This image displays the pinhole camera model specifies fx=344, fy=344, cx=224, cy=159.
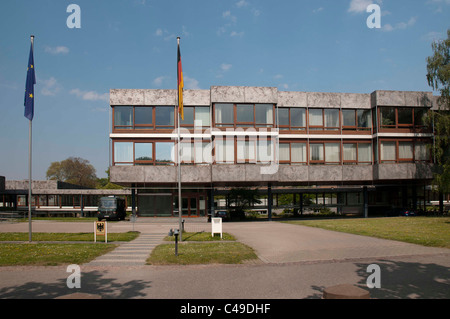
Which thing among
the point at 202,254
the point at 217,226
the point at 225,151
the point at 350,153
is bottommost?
the point at 202,254

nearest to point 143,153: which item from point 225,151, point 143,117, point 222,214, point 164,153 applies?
point 164,153

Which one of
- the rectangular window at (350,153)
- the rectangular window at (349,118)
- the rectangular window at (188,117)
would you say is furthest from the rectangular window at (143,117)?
the rectangular window at (350,153)

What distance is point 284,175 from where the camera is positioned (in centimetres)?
2909

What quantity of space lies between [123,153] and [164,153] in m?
3.38

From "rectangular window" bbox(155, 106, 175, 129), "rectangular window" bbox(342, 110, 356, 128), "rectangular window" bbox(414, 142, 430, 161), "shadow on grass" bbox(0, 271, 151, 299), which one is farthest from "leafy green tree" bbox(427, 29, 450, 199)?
"shadow on grass" bbox(0, 271, 151, 299)

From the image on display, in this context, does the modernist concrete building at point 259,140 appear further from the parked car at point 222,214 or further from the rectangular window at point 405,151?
the parked car at point 222,214

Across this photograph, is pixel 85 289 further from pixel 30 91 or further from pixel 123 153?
pixel 123 153

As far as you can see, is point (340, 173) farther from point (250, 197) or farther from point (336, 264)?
point (336, 264)

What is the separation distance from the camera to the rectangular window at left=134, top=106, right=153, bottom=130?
29.3 metres

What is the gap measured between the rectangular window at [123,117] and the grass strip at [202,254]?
665 inches

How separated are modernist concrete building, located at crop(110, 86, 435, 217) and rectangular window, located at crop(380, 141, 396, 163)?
0.29 ft

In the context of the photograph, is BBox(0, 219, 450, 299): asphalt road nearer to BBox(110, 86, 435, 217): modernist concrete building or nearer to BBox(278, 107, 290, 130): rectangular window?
BBox(110, 86, 435, 217): modernist concrete building

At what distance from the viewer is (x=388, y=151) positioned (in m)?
30.3

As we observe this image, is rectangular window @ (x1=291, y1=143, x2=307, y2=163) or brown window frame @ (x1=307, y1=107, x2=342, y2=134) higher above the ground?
brown window frame @ (x1=307, y1=107, x2=342, y2=134)
